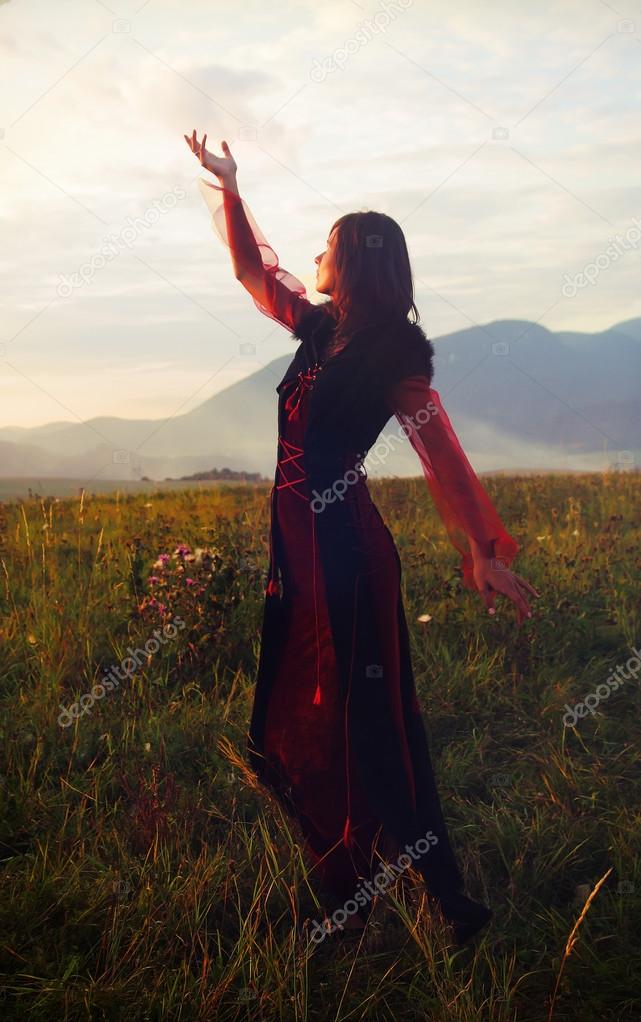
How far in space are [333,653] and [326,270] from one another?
4.25 ft

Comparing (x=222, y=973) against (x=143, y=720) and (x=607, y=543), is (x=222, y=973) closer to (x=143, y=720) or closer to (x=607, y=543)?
(x=143, y=720)

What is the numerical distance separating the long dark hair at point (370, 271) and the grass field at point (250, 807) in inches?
72.0

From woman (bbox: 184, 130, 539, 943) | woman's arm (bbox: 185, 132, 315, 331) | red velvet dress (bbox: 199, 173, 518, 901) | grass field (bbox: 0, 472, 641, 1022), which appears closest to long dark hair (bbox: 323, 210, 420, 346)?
woman (bbox: 184, 130, 539, 943)

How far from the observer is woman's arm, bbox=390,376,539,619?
2979mm

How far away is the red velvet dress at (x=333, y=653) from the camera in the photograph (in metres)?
3.00

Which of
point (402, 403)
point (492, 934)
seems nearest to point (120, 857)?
point (492, 934)

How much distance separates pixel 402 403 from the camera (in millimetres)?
3014

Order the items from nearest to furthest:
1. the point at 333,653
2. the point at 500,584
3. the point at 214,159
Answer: the point at 500,584 → the point at 333,653 → the point at 214,159

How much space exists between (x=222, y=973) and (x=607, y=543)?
15.9ft

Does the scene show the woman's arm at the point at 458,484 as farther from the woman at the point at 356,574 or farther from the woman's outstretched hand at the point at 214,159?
the woman's outstretched hand at the point at 214,159

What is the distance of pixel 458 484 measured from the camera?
9.78 ft

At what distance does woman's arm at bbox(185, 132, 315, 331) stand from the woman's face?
222 mm

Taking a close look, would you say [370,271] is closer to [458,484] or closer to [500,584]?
[458,484]

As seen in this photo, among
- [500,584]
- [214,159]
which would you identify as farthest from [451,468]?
[214,159]
